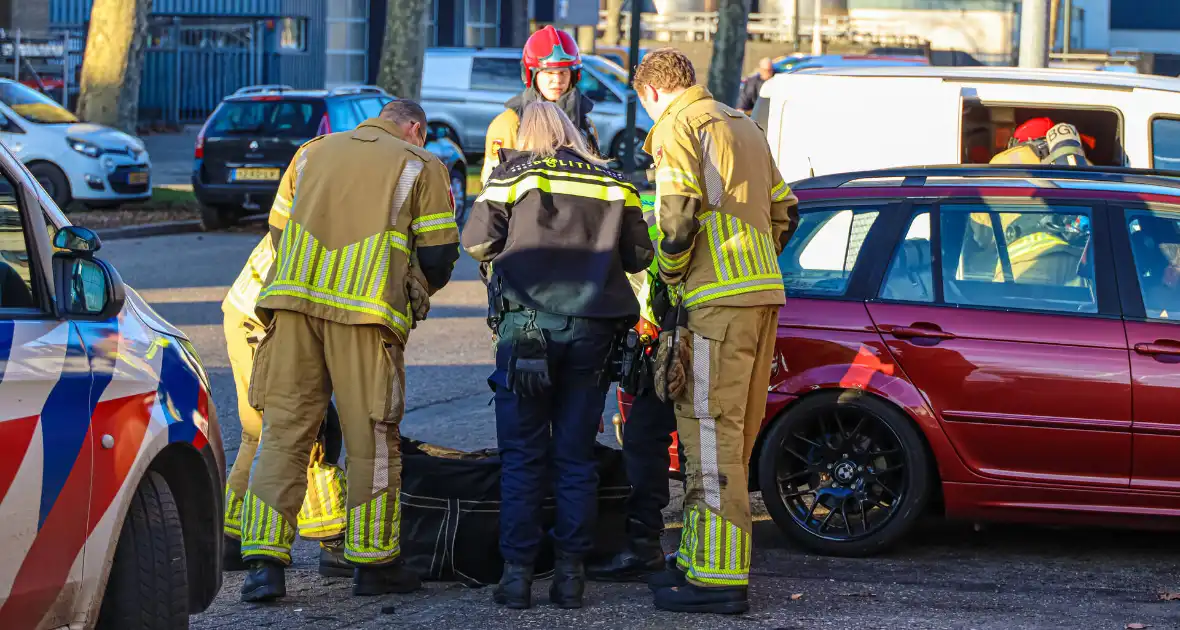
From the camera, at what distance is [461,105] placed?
88.8 ft

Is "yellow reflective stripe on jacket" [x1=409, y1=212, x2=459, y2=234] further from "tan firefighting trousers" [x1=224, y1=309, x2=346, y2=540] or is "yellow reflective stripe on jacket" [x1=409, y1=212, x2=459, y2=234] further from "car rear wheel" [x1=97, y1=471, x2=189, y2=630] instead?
"car rear wheel" [x1=97, y1=471, x2=189, y2=630]

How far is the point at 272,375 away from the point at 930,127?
17.7 ft

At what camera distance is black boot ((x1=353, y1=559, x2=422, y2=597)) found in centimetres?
539

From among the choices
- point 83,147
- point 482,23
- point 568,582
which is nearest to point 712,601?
point 568,582

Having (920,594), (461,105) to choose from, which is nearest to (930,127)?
(920,594)

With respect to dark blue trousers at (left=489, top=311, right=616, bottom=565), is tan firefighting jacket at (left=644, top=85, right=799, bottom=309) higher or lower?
higher

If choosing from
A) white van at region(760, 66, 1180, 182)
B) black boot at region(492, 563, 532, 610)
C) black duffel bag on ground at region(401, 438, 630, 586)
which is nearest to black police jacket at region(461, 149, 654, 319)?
black duffel bag on ground at region(401, 438, 630, 586)

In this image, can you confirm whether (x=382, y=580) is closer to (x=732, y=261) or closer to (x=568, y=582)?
(x=568, y=582)

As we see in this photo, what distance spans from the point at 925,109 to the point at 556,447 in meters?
4.91

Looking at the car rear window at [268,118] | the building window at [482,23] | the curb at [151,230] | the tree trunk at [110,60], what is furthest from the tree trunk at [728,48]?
the building window at [482,23]

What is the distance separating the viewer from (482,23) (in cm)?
4375

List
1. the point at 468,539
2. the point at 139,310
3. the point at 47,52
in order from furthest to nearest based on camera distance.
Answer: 1. the point at 47,52
2. the point at 468,539
3. the point at 139,310

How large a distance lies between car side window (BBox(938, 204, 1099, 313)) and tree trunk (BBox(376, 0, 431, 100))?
17.1 meters

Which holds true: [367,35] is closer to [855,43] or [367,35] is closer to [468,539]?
[855,43]
